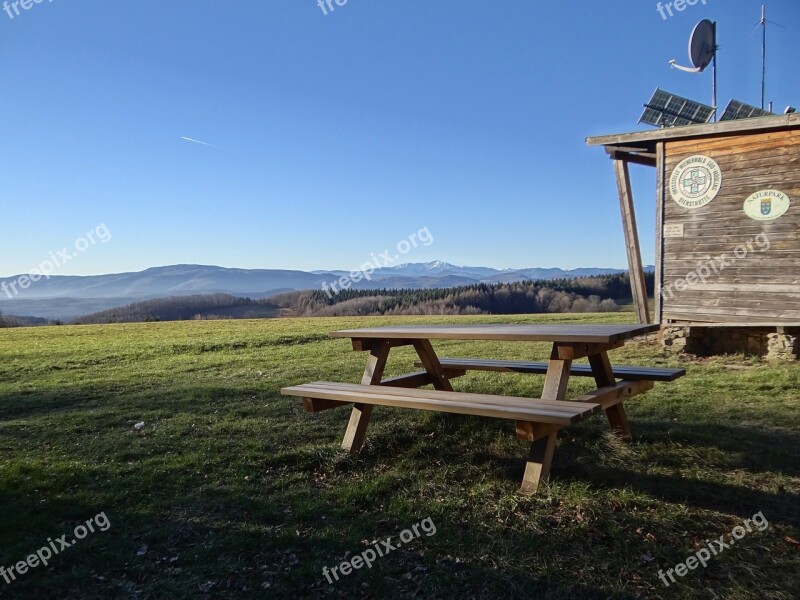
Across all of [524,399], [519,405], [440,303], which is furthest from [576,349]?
[440,303]

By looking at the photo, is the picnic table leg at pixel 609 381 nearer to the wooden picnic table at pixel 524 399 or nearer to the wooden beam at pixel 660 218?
the wooden picnic table at pixel 524 399

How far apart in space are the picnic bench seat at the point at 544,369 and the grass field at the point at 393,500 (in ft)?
1.67

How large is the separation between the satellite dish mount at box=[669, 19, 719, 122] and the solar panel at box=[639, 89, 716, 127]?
305 millimetres

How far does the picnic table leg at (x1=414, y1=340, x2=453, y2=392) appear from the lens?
17.9 feet

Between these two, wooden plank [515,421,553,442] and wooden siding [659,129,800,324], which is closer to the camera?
wooden plank [515,421,553,442]

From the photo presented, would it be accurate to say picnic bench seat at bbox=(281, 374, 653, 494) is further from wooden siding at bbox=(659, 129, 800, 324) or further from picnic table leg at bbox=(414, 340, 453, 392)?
wooden siding at bbox=(659, 129, 800, 324)

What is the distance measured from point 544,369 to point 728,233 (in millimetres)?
6930

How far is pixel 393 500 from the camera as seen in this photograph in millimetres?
3869

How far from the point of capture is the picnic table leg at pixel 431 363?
5.45 meters

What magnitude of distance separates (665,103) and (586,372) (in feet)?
29.3

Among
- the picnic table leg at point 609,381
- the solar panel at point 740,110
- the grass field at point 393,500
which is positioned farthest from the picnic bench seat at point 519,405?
the solar panel at point 740,110

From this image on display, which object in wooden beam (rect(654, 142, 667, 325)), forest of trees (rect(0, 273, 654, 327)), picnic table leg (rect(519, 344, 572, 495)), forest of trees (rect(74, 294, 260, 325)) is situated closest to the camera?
picnic table leg (rect(519, 344, 572, 495))

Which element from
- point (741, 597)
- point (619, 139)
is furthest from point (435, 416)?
point (619, 139)

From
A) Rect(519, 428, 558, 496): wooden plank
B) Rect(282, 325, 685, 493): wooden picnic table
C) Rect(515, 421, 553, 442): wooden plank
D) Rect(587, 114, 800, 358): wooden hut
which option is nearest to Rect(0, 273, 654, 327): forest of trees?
Rect(587, 114, 800, 358): wooden hut
